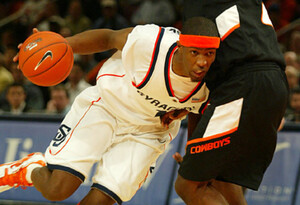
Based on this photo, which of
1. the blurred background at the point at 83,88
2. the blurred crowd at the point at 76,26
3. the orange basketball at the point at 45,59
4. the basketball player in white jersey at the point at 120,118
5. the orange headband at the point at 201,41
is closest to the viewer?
the orange headband at the point at 201,41

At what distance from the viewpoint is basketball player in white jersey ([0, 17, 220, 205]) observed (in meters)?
3.93

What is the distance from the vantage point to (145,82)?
396 cm

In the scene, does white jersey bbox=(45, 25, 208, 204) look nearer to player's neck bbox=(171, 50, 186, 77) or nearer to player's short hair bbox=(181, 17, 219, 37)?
player's neck bbox=(171, 50, 186, 77)

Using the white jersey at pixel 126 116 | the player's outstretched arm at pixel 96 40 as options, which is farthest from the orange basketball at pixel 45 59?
the white jersey at pixel 126 116

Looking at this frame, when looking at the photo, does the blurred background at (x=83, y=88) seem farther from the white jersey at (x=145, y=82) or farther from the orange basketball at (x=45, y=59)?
the orange basketball at (x=45, y=59)

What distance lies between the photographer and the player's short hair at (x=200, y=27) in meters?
3.57

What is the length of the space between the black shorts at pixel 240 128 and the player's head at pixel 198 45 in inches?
8.0

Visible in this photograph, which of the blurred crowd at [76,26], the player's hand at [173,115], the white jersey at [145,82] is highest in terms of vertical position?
the white jersey at [145,82]

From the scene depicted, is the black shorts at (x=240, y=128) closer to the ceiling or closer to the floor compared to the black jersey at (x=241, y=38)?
closer to the floor

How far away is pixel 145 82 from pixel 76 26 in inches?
271

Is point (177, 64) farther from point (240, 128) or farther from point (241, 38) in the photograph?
point (240, 128)

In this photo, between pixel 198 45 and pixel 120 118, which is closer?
pixel 198 45

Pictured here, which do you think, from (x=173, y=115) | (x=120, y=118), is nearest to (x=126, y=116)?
(x=120, y=118)

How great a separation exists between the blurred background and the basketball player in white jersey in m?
0.63
